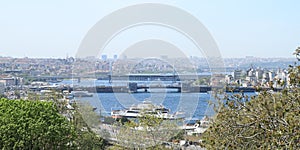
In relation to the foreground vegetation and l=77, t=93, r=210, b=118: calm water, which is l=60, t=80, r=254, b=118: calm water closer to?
l=77, t=93, r=210, b=118: calm water

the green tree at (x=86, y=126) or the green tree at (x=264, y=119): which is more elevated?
the green tree at (x=264, y=119)

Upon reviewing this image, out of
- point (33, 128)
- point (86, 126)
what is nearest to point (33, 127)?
point (33, 128)

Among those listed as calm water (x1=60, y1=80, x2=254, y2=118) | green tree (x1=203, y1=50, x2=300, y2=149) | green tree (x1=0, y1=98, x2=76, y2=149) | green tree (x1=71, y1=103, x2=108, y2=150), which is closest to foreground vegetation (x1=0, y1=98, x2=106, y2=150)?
green tree (x1=0, y1=98, x2=76, y2=149)

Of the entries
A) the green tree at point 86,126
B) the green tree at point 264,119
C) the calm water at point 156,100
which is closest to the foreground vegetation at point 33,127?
the green tree at point 86,126

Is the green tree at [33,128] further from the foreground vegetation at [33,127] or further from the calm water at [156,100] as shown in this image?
the calm water at [156,100]

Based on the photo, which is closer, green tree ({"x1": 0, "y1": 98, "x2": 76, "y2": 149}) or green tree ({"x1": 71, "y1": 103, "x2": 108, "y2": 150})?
green tree ({"x1": 0, "y1": 98, "x2": 76, "y2": 149})

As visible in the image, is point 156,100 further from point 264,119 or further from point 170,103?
point 264,119

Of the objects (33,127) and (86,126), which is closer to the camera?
(33,127)
